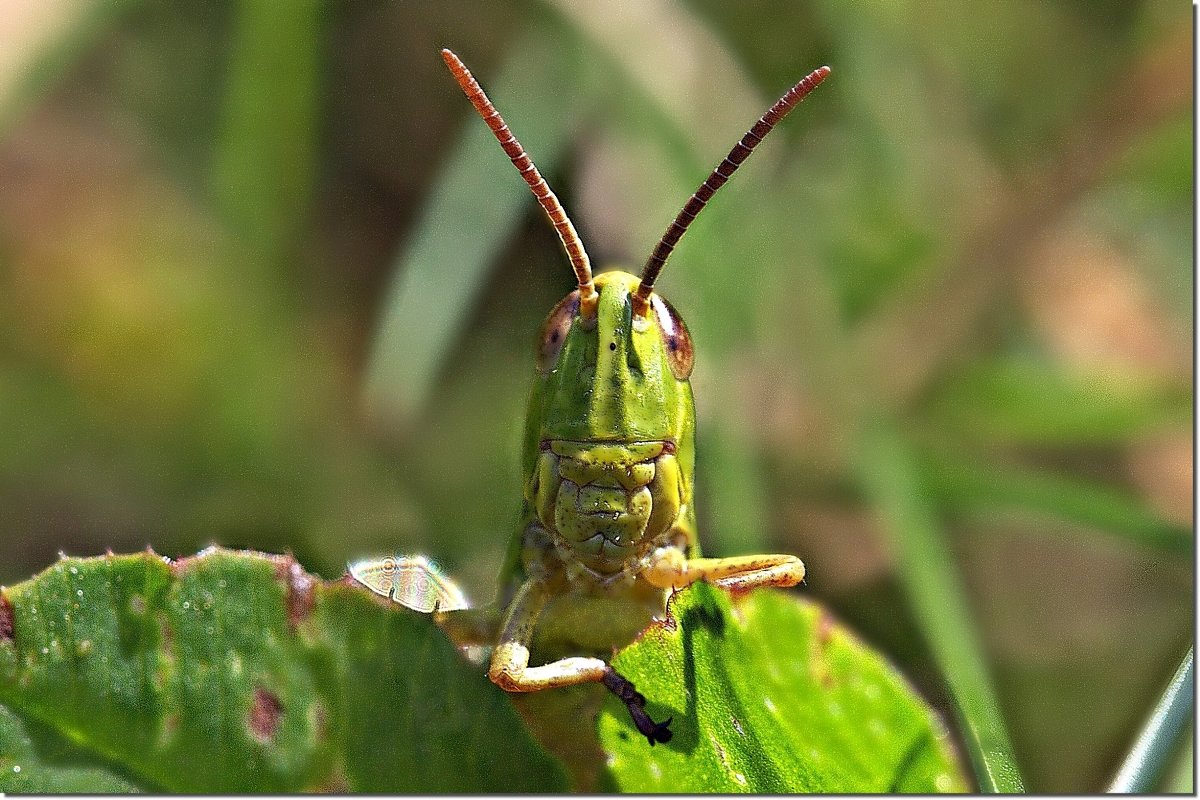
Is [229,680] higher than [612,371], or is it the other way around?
[612,371]

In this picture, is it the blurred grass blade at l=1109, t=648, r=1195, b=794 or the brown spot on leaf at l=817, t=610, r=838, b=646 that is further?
the brown spot on leaf at l=817, t=610, r=838, b=646

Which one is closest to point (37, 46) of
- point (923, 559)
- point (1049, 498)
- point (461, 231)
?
point (461, 231)

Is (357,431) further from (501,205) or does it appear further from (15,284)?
(15,284)

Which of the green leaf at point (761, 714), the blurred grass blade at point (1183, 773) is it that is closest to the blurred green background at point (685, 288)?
the blurred grass blade at point (1183, 773)

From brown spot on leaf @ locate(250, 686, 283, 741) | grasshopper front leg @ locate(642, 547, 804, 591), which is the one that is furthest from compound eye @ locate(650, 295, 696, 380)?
brown spot on leaf @ locate(250, 686, 283, 741)

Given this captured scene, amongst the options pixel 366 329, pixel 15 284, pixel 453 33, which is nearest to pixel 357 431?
pixel 366 329

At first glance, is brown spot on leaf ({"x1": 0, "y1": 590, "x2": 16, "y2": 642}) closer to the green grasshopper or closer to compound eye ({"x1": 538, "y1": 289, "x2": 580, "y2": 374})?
the green grasshopper

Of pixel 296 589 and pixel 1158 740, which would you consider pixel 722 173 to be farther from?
pixel 1158 740
